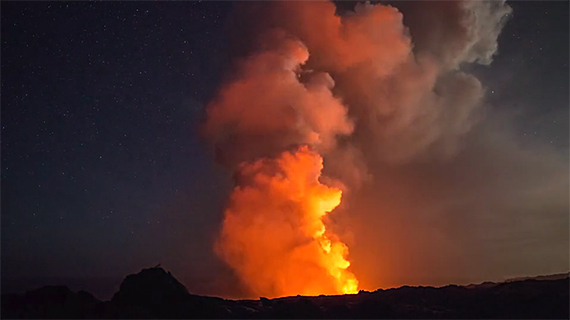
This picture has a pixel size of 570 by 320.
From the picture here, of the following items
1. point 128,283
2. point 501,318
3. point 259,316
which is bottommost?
point 501,318

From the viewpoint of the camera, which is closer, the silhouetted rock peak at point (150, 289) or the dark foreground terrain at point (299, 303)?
the dark foreground terrain at point (299, 303)

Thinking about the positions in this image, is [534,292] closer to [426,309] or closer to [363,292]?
[426,309]

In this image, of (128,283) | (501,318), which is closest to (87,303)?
(128,283)

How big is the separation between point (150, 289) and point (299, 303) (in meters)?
30.3

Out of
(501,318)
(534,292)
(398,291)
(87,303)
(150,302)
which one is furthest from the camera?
(398,291)

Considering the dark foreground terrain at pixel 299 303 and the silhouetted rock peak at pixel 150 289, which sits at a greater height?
the silhouetted rock peak at pixel 150 289

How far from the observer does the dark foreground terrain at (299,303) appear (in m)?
69.2

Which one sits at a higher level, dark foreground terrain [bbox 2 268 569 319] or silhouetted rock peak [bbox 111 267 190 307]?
silhouetted rock peak [bbox 111 267 190 307]

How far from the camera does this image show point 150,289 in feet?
280

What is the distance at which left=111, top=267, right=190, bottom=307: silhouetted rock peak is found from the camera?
82.9 m

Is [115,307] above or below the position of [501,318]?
above

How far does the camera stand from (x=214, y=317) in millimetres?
87000

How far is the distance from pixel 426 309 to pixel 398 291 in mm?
15661

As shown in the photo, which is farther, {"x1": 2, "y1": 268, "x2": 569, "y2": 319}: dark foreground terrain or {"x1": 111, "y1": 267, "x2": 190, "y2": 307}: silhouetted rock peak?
{"x1": 111, "y1": 267, "x2": 190, "y2": 307}: silhouetted rock peak
